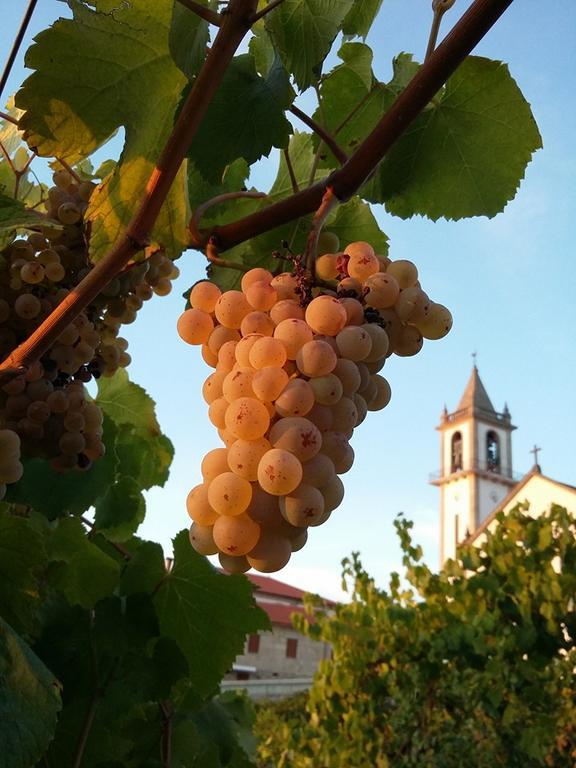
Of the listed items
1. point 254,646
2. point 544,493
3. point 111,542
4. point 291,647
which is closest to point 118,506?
point 111,542

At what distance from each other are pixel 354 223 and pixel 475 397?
37.0 meters

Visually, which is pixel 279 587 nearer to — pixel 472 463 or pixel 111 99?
pixel 472 463

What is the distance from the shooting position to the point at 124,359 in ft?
3.12

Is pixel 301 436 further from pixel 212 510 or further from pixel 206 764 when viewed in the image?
pixel 206 764

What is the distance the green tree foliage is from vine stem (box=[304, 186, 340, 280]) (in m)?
2.61

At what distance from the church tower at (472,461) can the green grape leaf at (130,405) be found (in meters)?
34.0

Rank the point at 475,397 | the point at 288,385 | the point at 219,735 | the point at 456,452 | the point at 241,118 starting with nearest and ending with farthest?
1. the point at 288,385
2. the point at 241,118
3. the point at 219,735
4. the point at 475,397
5. the point at 456,452

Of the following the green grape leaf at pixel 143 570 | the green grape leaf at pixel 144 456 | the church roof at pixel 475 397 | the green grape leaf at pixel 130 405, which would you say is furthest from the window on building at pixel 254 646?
the church roof at pixel 475 397

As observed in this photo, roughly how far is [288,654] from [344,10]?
20970mm

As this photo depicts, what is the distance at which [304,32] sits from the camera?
0.78m

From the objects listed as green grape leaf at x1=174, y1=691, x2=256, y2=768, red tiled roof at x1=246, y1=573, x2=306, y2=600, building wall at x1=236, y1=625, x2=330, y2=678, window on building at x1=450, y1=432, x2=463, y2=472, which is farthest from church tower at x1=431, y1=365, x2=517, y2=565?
green grape leaf at x1=174, y1=691, x2=256, y2=768

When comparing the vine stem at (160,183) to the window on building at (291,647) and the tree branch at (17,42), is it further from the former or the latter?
the window on building at (291,647)

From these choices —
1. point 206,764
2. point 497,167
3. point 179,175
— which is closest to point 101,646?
point 206,764

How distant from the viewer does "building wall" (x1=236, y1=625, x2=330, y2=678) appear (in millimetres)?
19469
